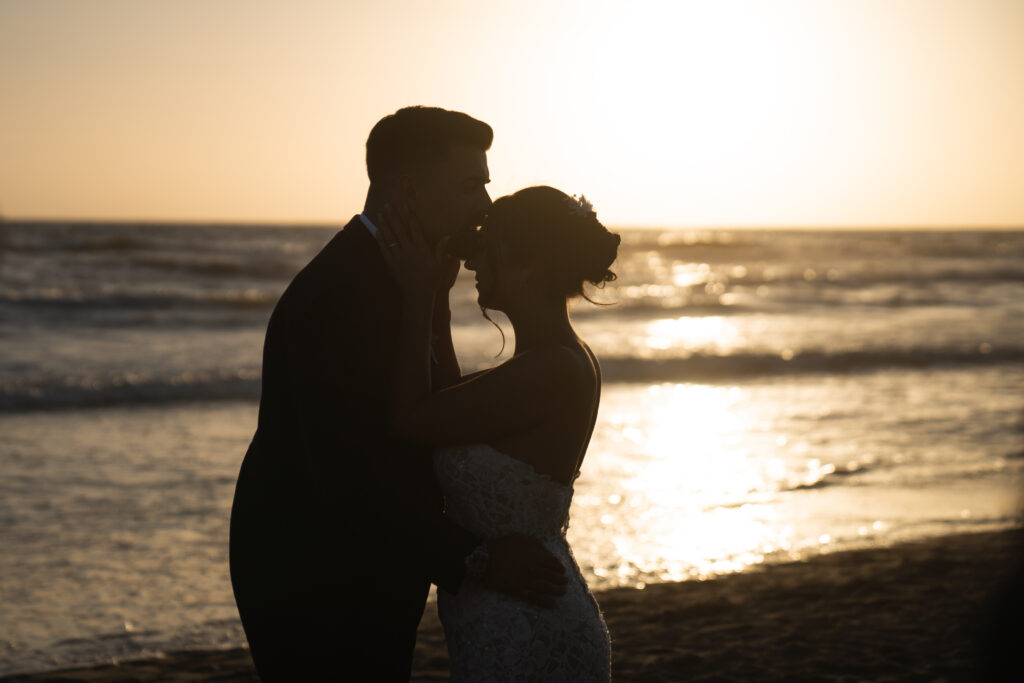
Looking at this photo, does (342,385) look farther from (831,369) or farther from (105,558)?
(831,369)

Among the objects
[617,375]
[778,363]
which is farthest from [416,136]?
[778,363]

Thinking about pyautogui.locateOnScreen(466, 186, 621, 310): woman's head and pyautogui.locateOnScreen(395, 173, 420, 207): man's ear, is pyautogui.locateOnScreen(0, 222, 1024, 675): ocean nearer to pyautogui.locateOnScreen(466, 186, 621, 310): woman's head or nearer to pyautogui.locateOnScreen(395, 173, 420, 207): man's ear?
pyautogui.locateOnScreen(466, 186, 621, 310): woman's head

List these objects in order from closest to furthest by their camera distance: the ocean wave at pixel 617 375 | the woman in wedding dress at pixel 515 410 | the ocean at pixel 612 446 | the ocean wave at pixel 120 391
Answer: the woman in wedding dress at pixel 515 410, the ocean at pixel 612 446, the ocean wave at pixel 120 391, the ocean wave at pixel 617 375

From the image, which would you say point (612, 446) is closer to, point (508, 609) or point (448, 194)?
point (508, 609)

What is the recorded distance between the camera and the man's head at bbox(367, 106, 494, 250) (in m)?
2.65

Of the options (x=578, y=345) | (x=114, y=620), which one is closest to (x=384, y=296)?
(x=578, y=345)

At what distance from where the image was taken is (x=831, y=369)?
58.5 feet

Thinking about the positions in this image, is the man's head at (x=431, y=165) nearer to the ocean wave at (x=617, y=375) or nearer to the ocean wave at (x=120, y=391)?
the ocean wave at (x=617, y=375)

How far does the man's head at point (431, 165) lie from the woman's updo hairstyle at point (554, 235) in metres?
0.10

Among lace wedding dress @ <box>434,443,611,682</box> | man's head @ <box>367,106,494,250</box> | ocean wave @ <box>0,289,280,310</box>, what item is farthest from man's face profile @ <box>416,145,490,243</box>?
ocean wave @ <box>0,289,280,310</box>

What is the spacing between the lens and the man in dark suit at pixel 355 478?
245 centimetres

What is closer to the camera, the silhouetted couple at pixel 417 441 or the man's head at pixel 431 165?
the silhouetted couple at pixel 417 441

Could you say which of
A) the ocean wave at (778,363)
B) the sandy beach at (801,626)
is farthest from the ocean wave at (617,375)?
the sandy beach at (801,626)

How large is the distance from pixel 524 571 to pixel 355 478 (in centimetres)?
57
